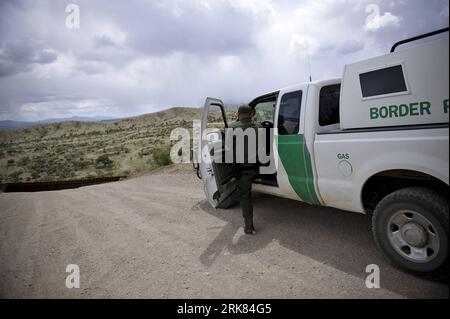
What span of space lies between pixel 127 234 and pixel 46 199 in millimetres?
4430

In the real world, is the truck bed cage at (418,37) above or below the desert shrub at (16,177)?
above

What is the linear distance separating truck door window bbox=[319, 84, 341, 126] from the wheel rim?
1.64 m

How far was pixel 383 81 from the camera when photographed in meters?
3.23

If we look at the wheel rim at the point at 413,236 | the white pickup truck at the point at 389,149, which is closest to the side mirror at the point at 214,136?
the white pickup truck at the point at 389,149

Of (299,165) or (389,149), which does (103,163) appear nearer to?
(299,165)

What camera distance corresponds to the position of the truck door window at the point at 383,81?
3086mm

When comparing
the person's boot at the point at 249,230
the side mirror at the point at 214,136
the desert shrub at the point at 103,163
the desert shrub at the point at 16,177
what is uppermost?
the side mirror at the point at 214,136

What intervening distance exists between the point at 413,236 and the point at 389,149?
933mm

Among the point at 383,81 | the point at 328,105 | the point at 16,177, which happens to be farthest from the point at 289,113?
the point at 16,177

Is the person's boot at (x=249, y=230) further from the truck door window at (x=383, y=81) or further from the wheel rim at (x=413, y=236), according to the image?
the truck door window at (x=383, y=81)

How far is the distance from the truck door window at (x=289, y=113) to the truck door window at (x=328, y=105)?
1.04 ft

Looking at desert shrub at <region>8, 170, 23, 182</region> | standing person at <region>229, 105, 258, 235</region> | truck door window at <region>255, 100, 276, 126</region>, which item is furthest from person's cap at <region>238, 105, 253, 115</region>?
desert shrub at <region>8, 170, 23, 182</region>

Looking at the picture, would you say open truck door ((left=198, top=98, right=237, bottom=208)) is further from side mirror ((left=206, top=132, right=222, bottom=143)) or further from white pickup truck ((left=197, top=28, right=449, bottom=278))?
white pickup truck ((left=197, top=28, right=449, bottom=278))

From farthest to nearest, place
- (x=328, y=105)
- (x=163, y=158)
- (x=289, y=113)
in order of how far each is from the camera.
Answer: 1. (x=163, y=158)
2. (x=289, y=113)
3. (x=328, y=105)
